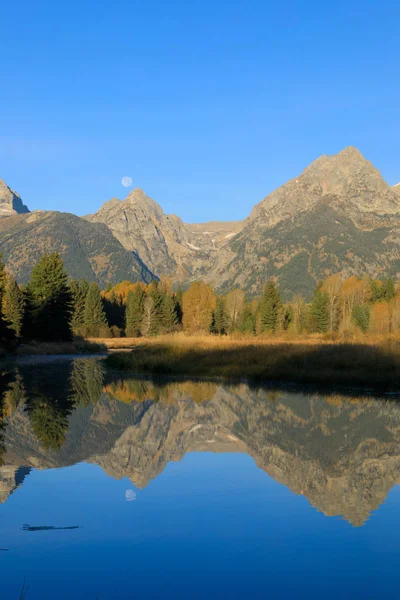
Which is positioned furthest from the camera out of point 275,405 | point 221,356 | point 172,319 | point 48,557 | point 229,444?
point 172,319

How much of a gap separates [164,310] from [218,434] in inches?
4539

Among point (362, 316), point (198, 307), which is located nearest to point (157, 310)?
point (198, 307)

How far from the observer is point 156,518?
1209 cm

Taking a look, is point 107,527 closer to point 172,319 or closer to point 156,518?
point 156,518

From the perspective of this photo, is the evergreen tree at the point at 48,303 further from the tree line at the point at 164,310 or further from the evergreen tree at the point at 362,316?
the evergreen tree at the point at 362,316

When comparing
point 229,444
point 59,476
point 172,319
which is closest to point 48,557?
point 59,476

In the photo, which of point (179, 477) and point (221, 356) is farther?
point (221, 356)

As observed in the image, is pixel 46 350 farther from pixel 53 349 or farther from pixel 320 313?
pixel 320 313

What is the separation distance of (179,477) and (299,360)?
25498 millimetres

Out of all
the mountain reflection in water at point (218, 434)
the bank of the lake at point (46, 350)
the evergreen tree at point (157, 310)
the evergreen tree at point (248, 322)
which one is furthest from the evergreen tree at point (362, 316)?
the mountain reflection in water at point (218, 434)

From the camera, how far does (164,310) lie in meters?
137

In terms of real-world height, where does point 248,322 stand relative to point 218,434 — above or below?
above

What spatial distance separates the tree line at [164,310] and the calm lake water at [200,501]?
152 ft

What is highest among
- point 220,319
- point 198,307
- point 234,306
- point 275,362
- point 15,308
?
point 234,306
